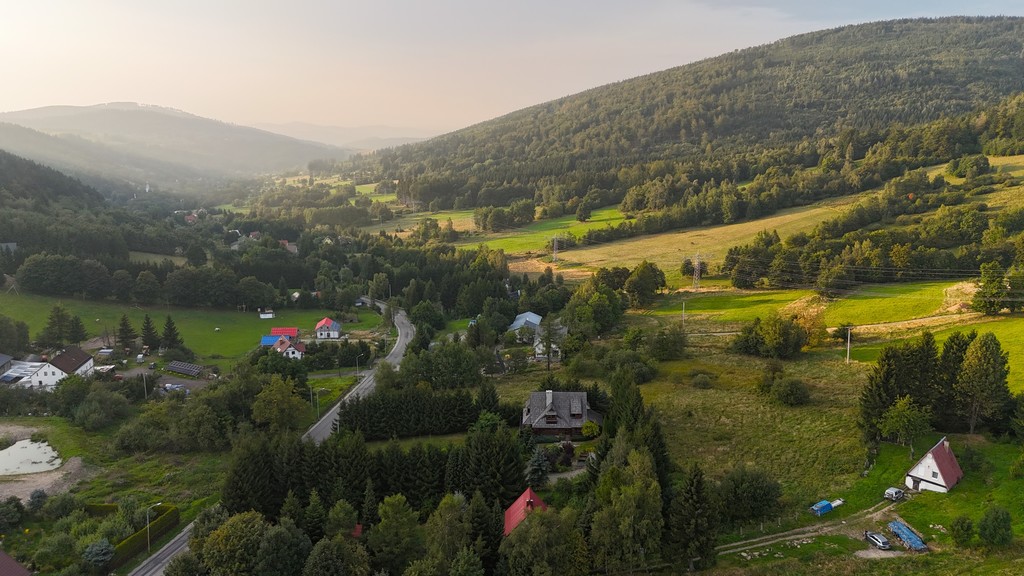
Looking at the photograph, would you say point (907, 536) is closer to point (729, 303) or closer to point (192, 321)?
point (729, 303)

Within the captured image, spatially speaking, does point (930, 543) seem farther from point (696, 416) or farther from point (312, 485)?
point (312, 485)

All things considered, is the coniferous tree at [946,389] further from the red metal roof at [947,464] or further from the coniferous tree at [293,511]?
the coniferous tree at [293,511]

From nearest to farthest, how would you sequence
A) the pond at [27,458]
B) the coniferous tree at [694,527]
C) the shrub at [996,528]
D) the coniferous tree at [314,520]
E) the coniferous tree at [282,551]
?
the shrub at [996,528]
the coniferous tree at [282,551]
the coniferous tree at [694,527]
the coniferous tree at [314,520]
the pond at [27,458]

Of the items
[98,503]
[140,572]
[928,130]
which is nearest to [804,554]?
[140,572]

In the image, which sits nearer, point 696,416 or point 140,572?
point 140,572

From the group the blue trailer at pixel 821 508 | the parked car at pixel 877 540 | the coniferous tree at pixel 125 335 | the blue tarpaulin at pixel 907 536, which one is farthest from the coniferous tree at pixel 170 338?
the blue tarpaulin at pixel 907 536
